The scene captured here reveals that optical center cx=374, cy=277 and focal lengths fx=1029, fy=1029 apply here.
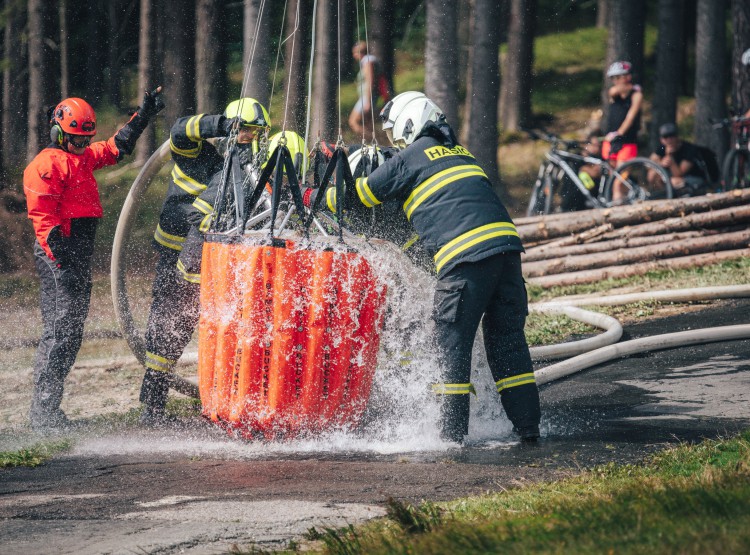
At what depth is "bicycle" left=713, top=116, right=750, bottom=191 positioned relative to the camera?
533 inches

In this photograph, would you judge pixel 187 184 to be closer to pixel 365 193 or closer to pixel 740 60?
pixel 365 193

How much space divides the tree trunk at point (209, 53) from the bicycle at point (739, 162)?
23.9 ft

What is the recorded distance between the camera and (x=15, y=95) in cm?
2033

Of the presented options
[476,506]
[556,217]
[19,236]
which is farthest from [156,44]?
[476,506]

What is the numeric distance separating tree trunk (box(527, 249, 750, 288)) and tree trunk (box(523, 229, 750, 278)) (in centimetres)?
7

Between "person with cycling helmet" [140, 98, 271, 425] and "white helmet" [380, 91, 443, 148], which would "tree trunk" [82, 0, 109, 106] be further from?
"white helmet" [380, 91, 443, 148]

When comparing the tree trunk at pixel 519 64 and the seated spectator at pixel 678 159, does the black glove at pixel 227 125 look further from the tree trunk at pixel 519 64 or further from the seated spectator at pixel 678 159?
the tree trunk at pixel 519 64

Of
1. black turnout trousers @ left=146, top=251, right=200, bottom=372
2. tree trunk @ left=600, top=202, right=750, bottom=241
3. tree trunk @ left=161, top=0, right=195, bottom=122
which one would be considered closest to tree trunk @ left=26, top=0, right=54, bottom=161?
tree trunk @ left=161, top=0, right=195, bottom=122

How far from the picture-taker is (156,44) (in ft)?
72.2

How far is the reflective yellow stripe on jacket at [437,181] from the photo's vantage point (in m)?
5.97

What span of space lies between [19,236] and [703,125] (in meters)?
11.7

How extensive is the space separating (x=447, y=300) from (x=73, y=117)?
3.11 m

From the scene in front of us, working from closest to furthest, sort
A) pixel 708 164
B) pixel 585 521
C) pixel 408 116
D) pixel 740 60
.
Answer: pixel 585 521 < pixel 408 116 < pixel 708 164 < pixel 740 60

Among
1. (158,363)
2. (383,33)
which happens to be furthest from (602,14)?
(158,363)
